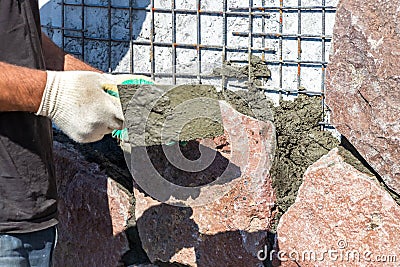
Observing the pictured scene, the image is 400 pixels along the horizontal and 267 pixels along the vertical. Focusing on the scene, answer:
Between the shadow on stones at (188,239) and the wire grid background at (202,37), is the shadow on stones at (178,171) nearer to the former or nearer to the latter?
the shadow on stones at (188,239)

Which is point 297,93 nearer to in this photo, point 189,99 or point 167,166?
point 189,99

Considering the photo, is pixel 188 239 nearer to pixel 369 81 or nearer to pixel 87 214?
pixel 87 214

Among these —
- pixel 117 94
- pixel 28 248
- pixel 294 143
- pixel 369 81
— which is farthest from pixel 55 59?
pixel 369 81

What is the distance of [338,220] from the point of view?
4.75 ft

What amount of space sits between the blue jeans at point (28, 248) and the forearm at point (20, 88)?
263 mm

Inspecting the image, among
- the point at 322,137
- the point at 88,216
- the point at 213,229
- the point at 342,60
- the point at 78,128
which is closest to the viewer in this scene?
the point at 78,128

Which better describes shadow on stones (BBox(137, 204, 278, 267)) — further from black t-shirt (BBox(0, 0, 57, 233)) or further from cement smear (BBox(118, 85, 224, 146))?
black t-shirt (BBox(0, 0, 57, 233))

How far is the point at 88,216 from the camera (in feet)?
5.91

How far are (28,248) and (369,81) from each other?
28.8 inches

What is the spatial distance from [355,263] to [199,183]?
39 cm

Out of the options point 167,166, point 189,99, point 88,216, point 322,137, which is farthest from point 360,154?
point 88,216

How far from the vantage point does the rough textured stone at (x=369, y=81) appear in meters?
1.32

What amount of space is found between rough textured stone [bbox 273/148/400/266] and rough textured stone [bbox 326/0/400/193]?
0.05 m

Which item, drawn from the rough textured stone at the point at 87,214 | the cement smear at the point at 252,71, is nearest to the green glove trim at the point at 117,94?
the rough textured stone at the point at 87,214
